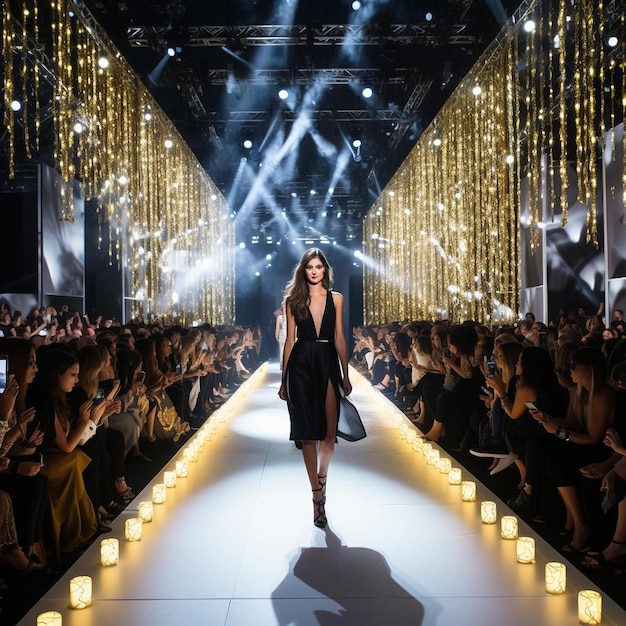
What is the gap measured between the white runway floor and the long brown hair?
1.19m

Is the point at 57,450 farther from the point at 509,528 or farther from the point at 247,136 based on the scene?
the point at 247,136

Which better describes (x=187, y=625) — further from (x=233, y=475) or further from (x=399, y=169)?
(x=399, y=169)

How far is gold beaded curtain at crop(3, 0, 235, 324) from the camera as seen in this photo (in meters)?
8.20

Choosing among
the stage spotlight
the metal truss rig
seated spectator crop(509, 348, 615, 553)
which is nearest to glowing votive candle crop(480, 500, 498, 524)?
seated spectator crop(509, 348, 615, 553)

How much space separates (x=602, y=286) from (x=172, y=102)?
30.5 feet

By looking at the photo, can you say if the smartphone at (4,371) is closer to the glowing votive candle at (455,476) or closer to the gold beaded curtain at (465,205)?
the glowing votive candle at (455,476)

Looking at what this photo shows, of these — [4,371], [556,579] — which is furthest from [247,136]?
[556,579]

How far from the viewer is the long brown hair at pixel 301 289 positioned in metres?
4.16

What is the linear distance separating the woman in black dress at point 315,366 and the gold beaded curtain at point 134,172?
3.50 meters

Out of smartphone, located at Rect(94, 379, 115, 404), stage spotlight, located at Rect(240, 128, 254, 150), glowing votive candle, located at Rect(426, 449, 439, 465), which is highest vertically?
stage spotlight, located at Rect(240, 128, 254, 150)

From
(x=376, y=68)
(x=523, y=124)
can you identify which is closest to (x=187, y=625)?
(x=523, y=124)

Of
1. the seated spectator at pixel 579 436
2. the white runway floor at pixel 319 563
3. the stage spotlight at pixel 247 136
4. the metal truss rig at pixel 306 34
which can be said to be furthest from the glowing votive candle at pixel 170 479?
the stage spotlight at pixel 247 136

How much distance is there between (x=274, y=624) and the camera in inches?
104

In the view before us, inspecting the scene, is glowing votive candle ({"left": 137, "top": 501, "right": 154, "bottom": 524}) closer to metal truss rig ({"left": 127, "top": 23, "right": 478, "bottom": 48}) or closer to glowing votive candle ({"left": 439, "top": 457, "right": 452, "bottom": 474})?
glowing votive candle ({"left": 439, "top": 457, "right": 452, "bottom": 474})
